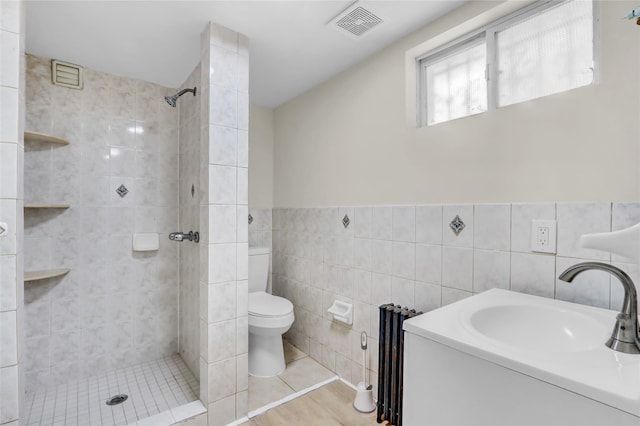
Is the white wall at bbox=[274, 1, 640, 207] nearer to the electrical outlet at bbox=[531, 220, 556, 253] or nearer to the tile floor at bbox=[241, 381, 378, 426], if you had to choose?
the electrical outlet at bbox=[531, 220, 556, 253]

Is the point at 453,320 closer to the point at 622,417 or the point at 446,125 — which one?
the point at 622,417

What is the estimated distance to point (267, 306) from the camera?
7.32 feet

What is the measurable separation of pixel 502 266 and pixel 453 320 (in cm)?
61

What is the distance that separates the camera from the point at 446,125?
1584 millimetres

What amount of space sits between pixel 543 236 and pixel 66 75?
9.72 ft

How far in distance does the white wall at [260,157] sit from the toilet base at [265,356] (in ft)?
3.90

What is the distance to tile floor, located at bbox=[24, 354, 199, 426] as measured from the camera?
171cm

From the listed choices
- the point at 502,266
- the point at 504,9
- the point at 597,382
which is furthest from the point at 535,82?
the point at 597,382

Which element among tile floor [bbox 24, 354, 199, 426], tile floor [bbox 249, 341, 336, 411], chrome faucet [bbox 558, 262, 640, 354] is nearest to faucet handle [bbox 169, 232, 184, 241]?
tile floor [bbox 24, 354, 199, 426]

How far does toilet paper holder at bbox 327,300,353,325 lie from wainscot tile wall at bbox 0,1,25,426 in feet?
5.18

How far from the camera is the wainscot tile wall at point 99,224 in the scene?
6.62ft

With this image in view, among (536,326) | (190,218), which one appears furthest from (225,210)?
(536,326)

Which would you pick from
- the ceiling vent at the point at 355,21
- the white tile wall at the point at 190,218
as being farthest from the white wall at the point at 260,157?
the ceiling vent at the point at 355,21

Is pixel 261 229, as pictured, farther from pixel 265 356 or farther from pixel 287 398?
pixel 287 398
